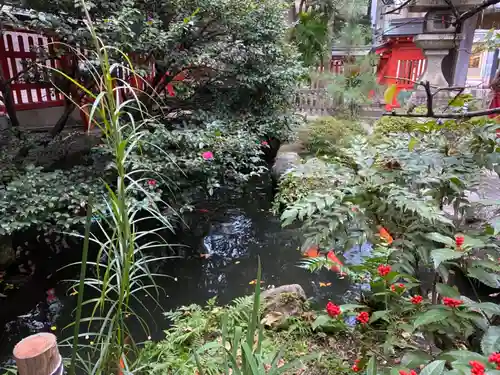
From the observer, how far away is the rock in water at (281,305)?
2.50 metres

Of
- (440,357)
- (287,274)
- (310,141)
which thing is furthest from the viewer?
(310,141)

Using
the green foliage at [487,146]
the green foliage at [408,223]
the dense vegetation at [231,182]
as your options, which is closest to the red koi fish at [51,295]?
the dense vegetation at [231,182]

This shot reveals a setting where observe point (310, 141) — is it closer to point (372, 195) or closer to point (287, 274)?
point (287, 274)

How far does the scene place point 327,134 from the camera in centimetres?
693

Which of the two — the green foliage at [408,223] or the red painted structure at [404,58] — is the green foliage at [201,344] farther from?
the red painted structure at [404,58]

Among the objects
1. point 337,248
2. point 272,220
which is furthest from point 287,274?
point 337,248

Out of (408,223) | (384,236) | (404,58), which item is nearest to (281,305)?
(384,236)

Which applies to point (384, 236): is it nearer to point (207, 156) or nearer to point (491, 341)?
point (491, 341)

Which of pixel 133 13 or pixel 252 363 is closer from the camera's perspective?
pixel 252 363

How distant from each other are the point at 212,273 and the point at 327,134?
3997 mm

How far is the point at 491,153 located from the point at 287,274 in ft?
9.16

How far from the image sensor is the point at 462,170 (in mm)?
1608

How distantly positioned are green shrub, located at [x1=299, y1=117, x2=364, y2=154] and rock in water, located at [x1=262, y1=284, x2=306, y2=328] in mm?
4028

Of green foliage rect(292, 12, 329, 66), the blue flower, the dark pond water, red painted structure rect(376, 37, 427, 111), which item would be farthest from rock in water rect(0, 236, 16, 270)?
red painted structure rect(376, 37, 427, 111)
